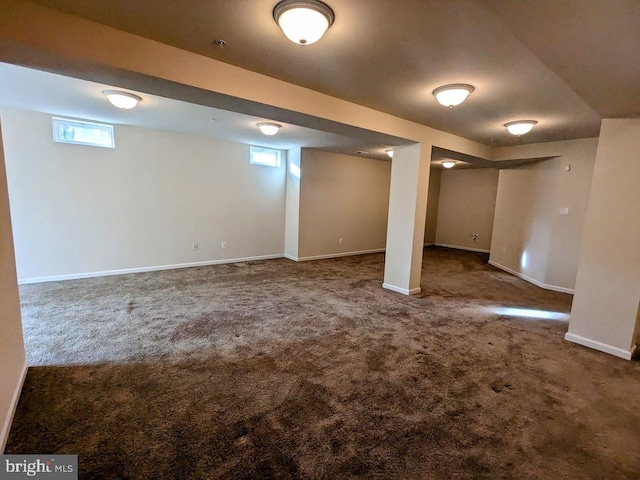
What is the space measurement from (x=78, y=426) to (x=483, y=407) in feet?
8.45

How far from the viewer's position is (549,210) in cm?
526

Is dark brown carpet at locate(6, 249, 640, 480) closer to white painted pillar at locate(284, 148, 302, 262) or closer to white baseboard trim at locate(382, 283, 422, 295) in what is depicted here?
white baseboard trim at locate(382, 283, 422, 295)

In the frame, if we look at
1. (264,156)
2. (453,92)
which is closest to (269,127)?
(264,156)

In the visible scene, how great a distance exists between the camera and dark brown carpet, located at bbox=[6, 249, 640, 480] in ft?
5.36

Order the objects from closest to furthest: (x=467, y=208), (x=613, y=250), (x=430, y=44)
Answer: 1. (x=430, y=44)
2. (x=613, y=250)
3. (x=467, y=208)

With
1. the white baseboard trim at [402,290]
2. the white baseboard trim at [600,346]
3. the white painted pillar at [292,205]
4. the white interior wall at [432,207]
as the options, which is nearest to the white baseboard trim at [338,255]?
the white painted pillar at [292,205]

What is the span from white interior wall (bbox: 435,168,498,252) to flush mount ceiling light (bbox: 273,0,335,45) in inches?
329

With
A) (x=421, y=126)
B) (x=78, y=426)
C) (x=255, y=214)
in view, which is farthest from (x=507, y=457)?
(x=255, y=214)

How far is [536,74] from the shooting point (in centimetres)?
245

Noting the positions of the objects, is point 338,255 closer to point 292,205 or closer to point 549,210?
point 292,205

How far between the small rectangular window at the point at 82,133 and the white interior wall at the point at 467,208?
8.79 metres

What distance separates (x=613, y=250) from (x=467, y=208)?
6.43 meters

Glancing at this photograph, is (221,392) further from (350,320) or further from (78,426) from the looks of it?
(350,320)

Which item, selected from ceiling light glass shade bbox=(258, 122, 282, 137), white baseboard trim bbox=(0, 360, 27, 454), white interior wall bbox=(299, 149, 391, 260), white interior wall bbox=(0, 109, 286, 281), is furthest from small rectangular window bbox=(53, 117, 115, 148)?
white baseboard trim bbox=(0, 360, 27, 454)
